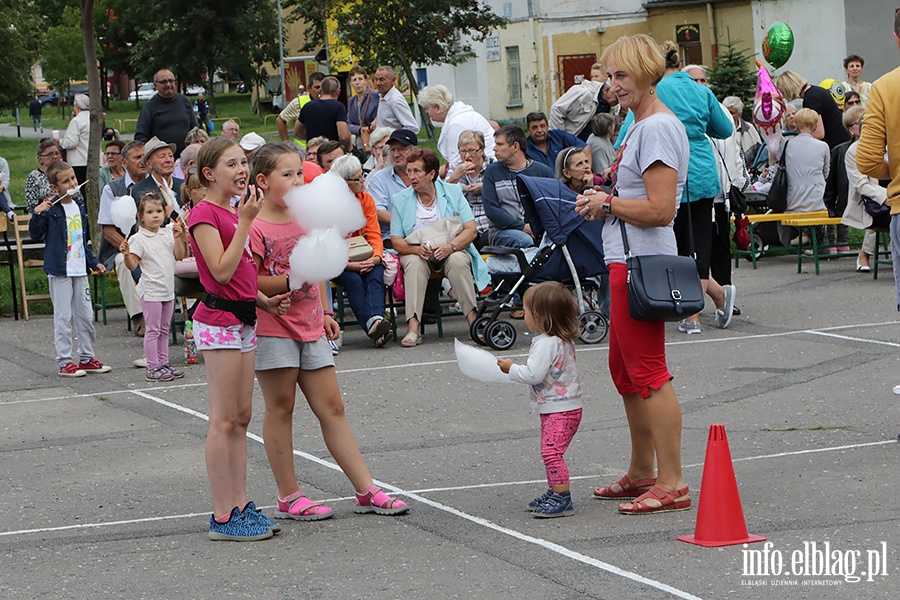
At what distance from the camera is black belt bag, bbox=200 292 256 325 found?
616 cm

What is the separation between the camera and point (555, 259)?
11.8m

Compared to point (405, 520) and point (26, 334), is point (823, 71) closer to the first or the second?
point (26, 334)

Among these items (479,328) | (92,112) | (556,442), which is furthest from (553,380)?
(92,112)

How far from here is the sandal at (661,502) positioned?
250 inches

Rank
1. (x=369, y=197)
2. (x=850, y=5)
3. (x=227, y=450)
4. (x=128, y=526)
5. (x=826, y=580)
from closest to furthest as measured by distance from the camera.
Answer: (x=826, y=580)
(x=227, y=450)
(x=128, y=526)
(x=369, y=197)
(x=850, y=5)

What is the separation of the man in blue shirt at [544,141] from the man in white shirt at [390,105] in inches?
114

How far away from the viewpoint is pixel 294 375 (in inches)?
257

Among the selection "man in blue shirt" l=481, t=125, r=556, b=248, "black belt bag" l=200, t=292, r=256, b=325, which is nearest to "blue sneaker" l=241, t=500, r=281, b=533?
"black belt bag" l=200, t=292, r=256, b=325

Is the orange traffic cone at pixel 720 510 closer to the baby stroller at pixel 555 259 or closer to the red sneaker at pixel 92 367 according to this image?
the baby stroller at pixel 555 259

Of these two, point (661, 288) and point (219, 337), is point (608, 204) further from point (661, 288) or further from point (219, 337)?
point (219, 337)

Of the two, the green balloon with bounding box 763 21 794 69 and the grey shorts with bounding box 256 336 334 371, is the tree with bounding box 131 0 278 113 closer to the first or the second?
the green balloon with bounding box 763 21 794 69

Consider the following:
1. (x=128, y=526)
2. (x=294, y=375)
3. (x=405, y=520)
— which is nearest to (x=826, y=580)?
(x=405, y=520)

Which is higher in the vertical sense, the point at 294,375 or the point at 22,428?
the point at 294,375

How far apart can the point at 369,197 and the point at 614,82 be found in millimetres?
6224
